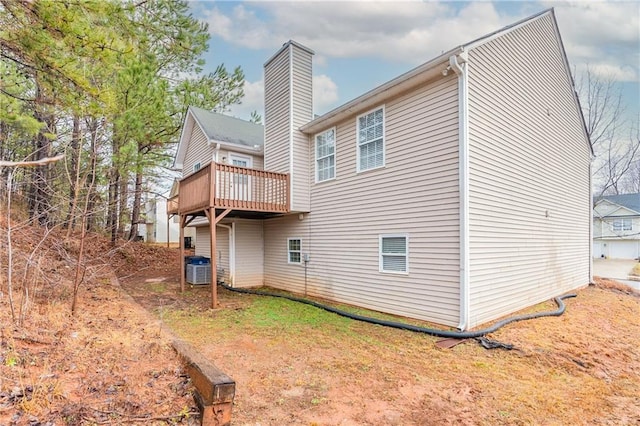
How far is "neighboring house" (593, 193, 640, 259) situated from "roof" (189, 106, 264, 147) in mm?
30965

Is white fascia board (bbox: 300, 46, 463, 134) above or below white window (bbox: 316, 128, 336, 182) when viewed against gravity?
above

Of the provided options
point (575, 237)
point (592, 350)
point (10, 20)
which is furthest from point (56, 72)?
point (575, 237)

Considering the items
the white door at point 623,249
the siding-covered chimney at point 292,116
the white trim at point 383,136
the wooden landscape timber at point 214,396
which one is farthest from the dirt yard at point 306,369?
the white door at point 623,249

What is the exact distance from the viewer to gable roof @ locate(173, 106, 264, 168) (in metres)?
11.6

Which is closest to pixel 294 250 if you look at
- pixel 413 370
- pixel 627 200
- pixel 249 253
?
pixel 249 253

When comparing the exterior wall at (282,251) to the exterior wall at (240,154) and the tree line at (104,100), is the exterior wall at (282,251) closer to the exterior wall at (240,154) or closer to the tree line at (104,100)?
the exterior wall at (240,154)

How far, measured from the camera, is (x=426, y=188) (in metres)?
6.82

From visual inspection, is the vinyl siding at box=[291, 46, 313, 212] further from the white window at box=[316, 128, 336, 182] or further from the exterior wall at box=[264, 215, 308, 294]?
the exterior wall at box=[264, 215, 308, 294]

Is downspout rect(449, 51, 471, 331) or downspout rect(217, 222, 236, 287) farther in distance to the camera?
downspout rect(217, 222, 236, 287)

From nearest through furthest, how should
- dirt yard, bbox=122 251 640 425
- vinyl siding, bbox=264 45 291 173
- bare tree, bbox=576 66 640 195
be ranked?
1. dirt yard, bbox=122 251 640 425
2. vinyl siding, bbox=264 45 291 173
3. bare tree, bbox=576 66 640 195

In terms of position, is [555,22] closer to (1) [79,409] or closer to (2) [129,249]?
(1) [79,409]

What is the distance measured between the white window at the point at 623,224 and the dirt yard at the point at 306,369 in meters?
30.7

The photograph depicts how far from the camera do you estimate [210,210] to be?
8539 mm

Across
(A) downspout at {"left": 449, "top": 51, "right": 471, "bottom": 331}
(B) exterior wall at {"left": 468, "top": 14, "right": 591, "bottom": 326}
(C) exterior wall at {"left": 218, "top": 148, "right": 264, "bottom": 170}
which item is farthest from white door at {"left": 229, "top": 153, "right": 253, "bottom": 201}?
(B) exterior wall at {"left": 468, "top": 14, "right": 591, "bottom": 326}
